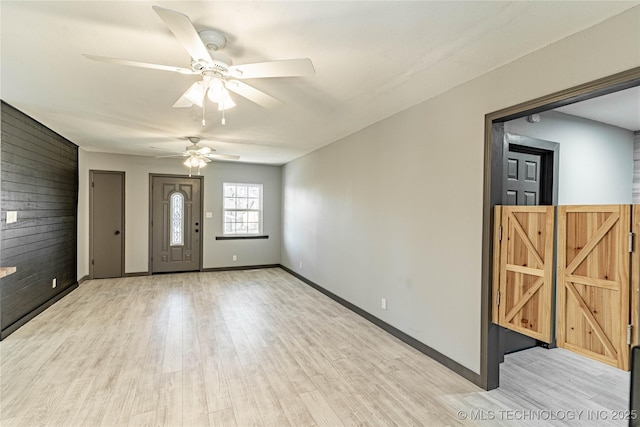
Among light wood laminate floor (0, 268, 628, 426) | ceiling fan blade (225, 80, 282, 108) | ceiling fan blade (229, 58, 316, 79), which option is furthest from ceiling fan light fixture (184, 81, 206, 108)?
light wood laminate floor (0, 268, 628, 426)

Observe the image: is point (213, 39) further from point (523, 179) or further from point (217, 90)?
point (523, 179)

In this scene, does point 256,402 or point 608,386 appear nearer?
point 256,402

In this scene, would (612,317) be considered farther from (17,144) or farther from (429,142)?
(17,144)

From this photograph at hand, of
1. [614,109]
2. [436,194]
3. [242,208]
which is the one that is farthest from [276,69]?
[242,208]

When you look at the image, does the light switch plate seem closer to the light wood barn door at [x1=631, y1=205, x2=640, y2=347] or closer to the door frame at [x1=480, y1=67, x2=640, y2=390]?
the door frame at [x1=480, y1=67, x2=640, y2=390]

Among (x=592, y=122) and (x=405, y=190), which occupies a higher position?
(x=592, y=122)

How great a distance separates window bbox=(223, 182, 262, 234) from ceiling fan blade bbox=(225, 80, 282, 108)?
494 cm

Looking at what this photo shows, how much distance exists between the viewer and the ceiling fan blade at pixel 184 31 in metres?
1.33

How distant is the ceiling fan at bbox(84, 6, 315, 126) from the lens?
155cm

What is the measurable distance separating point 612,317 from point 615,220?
1.89 feet

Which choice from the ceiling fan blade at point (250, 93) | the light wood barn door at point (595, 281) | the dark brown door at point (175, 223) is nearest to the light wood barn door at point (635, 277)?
the light wood barn door at point (595, 281)

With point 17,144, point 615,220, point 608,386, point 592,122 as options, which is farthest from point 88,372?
point 592,122

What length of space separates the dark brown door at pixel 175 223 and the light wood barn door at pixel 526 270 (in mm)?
6040

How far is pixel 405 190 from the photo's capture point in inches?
132
